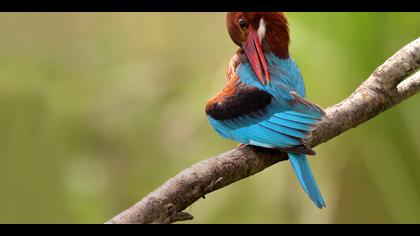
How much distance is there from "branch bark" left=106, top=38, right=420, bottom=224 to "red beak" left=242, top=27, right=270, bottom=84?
216mm

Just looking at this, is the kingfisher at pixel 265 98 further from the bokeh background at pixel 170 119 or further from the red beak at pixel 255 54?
the bokeh background at pixel 170 119

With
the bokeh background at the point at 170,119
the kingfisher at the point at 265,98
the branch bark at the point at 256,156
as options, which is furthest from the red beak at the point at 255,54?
the bokeh background at the point at 170,119

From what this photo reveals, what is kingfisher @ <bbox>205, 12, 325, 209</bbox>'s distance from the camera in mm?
1882

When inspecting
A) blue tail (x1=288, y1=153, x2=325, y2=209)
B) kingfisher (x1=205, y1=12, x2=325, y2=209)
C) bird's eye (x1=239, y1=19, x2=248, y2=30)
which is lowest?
blue tail (x1=288, y1=153, x2=325, y2=209)

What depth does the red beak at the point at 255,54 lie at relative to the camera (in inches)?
77.2

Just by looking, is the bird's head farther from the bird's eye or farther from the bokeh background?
the bokeh background

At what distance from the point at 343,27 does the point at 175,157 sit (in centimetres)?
90

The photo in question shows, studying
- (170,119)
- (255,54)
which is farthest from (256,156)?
(170,119)

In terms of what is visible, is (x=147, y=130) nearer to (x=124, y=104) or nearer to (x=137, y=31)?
(x=124, y=104)

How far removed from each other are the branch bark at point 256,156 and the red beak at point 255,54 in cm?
22

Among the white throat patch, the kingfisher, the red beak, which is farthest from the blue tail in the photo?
the white throat patch

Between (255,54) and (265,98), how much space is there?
0.42 feet
